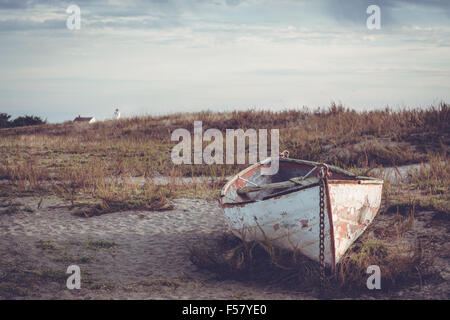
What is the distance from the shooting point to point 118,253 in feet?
23.4

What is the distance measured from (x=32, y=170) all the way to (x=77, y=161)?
348 cm

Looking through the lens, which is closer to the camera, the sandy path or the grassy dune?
the sandy path

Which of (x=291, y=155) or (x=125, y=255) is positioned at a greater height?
(x=291, y=155)

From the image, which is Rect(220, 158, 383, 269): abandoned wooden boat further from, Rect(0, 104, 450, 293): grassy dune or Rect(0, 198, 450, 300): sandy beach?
Rect(0, 198, 450, 300): sandy beach

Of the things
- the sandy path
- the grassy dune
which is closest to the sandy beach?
the sandy path

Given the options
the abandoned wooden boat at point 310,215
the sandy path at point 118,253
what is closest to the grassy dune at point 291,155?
the abandoned wooden boat at point 310,215

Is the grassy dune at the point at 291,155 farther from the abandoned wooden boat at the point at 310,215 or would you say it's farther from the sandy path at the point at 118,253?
the sandy path at the point at 118,253

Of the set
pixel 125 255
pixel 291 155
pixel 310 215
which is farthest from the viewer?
pixel 291 155

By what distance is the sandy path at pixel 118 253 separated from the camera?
18.9ft

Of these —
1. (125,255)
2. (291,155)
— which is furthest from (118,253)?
(291,155)

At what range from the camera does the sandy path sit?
5762 millimetres

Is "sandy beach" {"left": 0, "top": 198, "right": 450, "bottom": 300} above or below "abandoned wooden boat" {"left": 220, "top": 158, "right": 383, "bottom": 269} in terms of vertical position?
below

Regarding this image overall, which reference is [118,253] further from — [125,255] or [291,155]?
[291,155]
